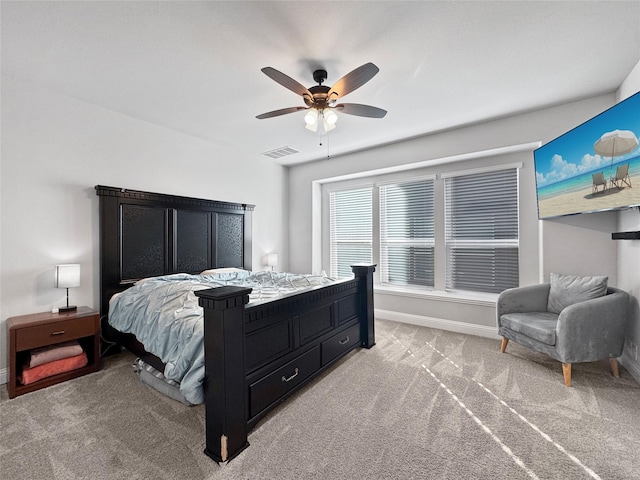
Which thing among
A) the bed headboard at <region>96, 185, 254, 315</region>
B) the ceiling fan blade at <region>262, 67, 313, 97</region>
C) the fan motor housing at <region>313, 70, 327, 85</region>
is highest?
the fan motor housing at <region>313, 70, 327, 85</region>

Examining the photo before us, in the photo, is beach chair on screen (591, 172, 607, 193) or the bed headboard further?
the bed headboard

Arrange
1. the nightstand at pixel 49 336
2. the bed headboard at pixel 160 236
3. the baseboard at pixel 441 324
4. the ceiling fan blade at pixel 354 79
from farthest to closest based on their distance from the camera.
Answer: the baseboard at pixel 441 324 < the bed headboard at pixel 160 236 < the nightstand at pixel 49 336 < the ceiling fan blade at pixel 354 79

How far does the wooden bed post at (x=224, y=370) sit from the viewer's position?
1.65 metres

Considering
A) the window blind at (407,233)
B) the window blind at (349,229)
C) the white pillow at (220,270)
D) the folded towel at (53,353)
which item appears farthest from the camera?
the window blind at (349,229)

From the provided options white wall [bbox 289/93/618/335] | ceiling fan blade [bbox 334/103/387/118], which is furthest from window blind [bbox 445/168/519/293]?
ceiling fan blade [bbox 334/103/387/118]

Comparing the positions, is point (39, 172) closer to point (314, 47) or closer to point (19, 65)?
point (19, 65)

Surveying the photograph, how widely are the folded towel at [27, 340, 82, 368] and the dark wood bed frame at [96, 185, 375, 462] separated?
40 cm

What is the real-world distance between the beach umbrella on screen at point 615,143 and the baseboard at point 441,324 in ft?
7.38

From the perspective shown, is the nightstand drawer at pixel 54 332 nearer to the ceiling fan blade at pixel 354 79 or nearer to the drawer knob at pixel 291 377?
the drawer knob at pixel 291 377

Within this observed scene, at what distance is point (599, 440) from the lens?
1.80m

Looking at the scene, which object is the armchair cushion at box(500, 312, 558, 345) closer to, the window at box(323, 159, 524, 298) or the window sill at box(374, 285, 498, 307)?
the window sill at box(374, 285, 498, 307)

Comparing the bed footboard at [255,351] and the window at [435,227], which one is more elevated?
the window at [435,227]

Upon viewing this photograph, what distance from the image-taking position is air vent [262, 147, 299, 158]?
4.70 metres

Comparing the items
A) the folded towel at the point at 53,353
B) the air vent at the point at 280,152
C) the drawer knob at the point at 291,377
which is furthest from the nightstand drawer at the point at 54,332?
the air vent at the point at 280,152
